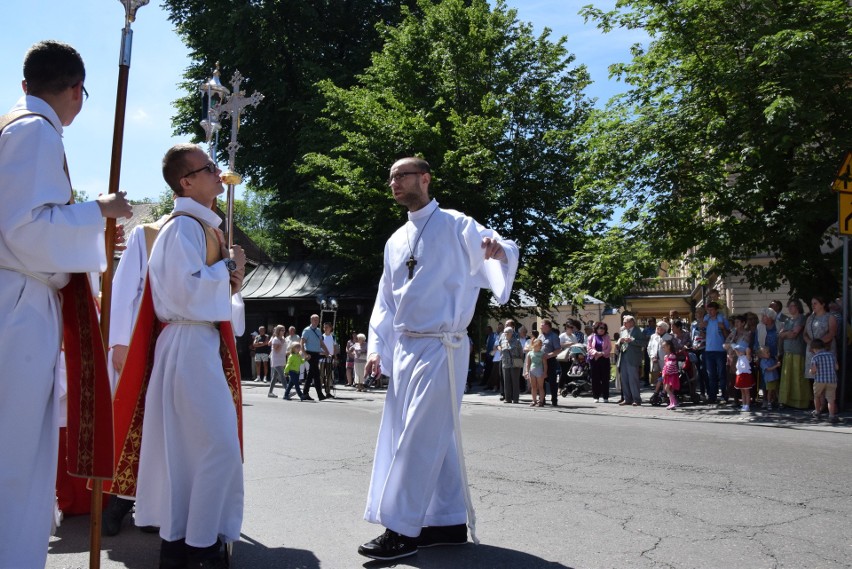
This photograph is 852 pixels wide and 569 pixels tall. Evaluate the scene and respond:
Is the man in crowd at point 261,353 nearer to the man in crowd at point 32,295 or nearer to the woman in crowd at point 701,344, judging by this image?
the woman in crowd at point 701,344

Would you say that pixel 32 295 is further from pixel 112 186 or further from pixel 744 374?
pixel 744 374

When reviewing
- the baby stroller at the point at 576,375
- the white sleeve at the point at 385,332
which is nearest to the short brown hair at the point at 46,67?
the white sleeve at the point at 385,332

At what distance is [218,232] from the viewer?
4.75 metres

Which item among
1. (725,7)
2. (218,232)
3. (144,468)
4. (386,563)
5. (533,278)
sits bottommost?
(386,563)

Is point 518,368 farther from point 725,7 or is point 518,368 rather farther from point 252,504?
point 252,504

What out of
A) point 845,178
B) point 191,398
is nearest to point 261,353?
point 845,178

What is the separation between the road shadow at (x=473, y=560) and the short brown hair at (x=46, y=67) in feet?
9.14

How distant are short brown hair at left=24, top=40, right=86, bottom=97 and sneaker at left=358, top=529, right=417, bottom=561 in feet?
9.11

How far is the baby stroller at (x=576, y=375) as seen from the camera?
20.2 metres

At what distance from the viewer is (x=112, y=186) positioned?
13.0ft

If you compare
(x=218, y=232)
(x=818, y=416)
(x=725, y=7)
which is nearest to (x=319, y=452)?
(x=218, y=232)

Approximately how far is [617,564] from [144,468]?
2538mm

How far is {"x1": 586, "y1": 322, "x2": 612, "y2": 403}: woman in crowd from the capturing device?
61.5 ft

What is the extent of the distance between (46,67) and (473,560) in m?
3.19
